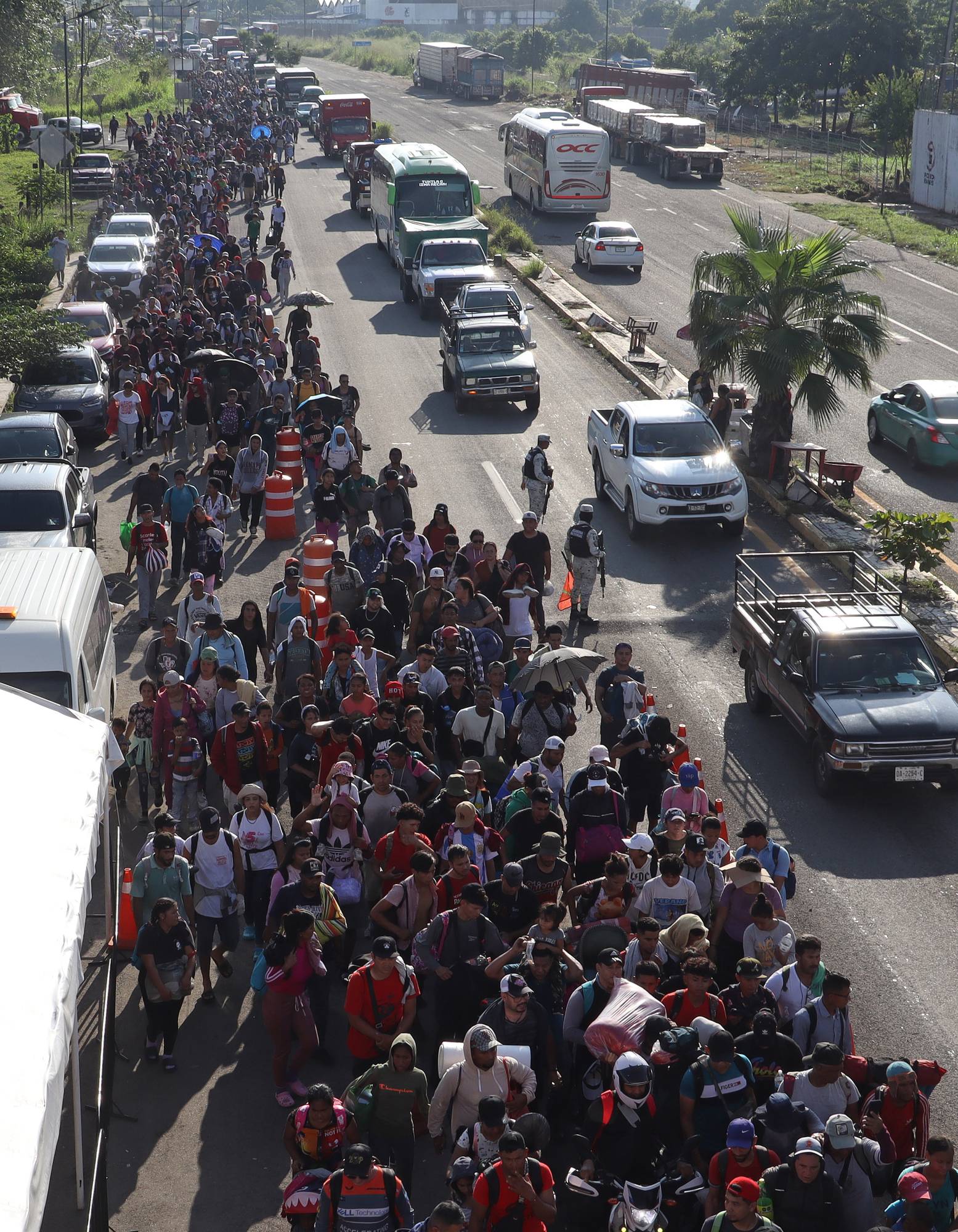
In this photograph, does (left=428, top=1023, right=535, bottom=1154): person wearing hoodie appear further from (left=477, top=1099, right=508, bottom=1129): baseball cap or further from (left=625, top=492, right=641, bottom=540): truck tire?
(left=625, top=492, right=641, bottom=540): truck tire

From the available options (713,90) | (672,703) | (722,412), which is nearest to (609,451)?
(722,412)

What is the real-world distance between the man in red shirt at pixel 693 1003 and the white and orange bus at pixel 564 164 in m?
43.5

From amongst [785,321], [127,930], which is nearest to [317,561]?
[127,930]

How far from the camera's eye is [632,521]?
2145 cm

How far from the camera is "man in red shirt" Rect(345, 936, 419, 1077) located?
888cm

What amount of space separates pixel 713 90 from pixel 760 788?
3718 inches

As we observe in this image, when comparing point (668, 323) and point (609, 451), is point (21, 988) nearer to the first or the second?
point (609, 451)

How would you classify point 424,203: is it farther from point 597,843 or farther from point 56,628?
point 597,843

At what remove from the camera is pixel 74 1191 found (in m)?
7.31

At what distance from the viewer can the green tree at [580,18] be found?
178 metres

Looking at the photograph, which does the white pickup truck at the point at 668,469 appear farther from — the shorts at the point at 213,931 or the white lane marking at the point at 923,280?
the white lane marking at the point at 923,280

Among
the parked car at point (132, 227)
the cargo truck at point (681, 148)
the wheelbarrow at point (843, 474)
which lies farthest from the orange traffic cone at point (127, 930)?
the cargo truck at point (681, 148)

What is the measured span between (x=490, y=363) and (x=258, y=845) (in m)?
18.9

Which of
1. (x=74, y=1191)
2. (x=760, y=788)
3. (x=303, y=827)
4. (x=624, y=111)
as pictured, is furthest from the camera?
(x=624, y=111)
